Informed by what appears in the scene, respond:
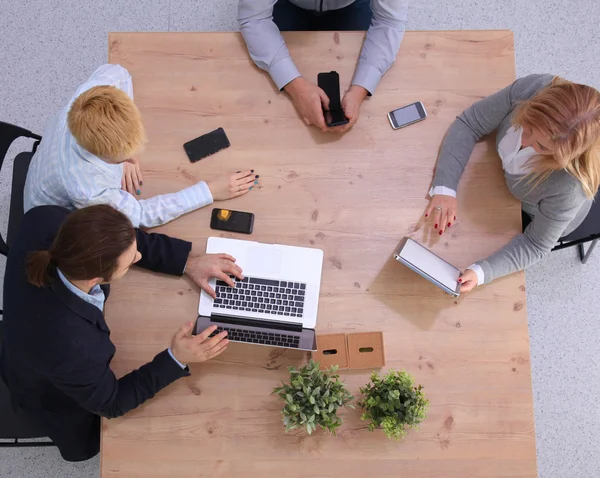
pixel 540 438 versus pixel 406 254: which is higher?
pixel 406 254

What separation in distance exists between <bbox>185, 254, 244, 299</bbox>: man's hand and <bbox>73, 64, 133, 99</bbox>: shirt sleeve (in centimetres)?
54

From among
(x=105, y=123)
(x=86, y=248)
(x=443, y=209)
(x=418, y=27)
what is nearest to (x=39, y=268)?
(x=86, y=248)

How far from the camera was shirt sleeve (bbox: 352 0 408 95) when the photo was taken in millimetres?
1435

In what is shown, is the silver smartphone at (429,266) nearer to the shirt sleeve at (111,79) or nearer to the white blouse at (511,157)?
the white blouse at (511,157)

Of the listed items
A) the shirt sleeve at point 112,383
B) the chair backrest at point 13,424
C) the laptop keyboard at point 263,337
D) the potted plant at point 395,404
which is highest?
the laptop keyboard at point 263,337

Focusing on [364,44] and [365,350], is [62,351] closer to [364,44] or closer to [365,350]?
[365,350]

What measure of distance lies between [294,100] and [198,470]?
1.05m

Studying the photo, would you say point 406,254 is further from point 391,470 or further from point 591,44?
point 591,44

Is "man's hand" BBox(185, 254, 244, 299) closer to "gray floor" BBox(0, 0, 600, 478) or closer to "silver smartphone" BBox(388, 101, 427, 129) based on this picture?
"silver smartphone" BBox(388, 101, 427, 129)

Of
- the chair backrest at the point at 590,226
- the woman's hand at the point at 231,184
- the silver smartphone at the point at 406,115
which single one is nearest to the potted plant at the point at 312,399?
the woman's hand at the point at 231,184

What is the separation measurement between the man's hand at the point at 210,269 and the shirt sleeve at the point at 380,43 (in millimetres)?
640

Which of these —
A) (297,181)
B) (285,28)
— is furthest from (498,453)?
(285,28)

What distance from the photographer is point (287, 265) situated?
4.49 ft

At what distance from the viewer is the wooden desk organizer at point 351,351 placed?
4.28 feet
